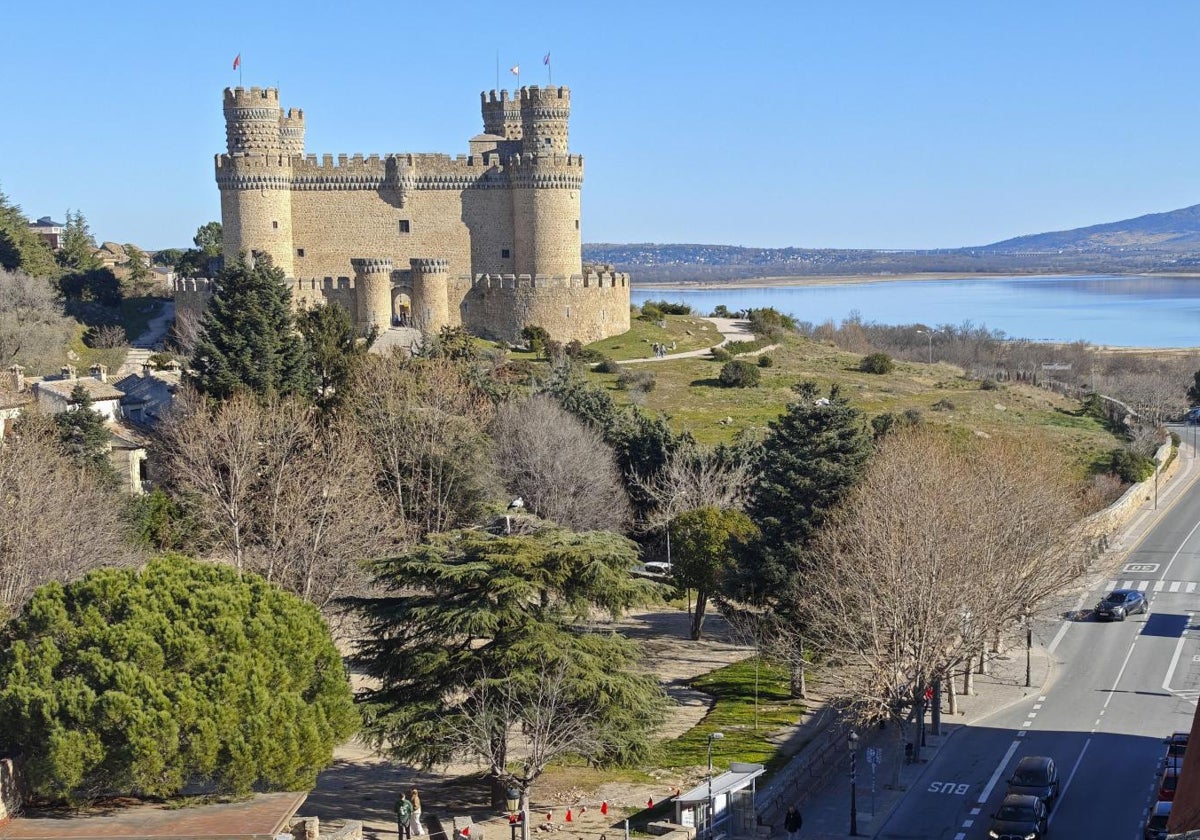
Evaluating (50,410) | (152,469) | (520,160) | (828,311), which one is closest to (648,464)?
(152,469)

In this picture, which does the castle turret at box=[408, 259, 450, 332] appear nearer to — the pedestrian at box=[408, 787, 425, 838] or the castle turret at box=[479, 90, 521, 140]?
the castle turret at box=[479, 90, 521, 140]

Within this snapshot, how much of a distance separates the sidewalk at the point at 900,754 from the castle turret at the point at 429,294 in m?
30.5

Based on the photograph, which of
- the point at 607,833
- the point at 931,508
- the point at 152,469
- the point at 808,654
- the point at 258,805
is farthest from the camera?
the point at 152,469

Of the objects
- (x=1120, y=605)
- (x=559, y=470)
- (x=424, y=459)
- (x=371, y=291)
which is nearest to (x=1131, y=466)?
(x=1120, y=605)

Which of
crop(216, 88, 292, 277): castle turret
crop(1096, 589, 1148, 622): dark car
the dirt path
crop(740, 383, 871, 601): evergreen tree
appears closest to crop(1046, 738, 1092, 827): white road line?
the dirt path

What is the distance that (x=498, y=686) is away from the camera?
82.8 feet

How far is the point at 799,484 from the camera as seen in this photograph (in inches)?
1374

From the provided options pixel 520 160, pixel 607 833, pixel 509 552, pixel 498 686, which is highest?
pixel 520 160

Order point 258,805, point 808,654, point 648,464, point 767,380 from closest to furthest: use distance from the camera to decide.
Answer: point 258,805 → point 808,654 → point 648,464 → point 767,380

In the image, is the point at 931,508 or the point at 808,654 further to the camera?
the point at 808,654

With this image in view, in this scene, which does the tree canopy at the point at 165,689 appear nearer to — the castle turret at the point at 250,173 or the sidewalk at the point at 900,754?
the sidewalk at the point at 900,754

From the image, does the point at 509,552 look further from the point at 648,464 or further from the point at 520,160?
the point at 520,160

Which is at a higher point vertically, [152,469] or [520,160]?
[520,160]

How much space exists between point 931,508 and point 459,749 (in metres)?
11.8
